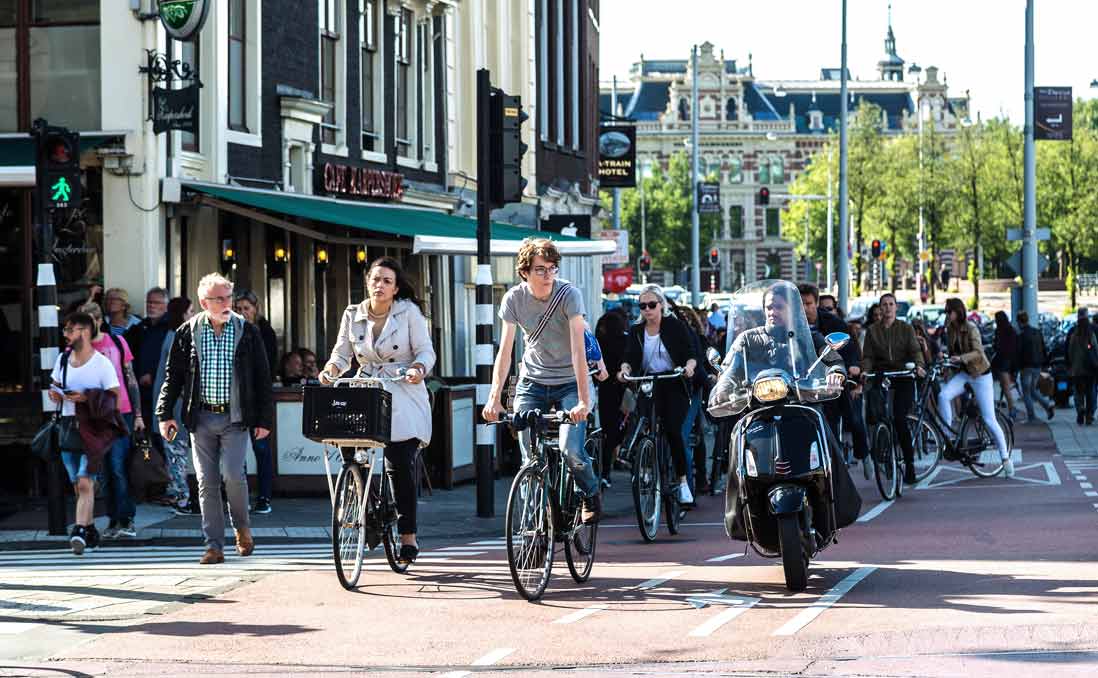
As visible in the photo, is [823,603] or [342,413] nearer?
[823,603]

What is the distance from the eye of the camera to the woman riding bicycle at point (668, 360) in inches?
575

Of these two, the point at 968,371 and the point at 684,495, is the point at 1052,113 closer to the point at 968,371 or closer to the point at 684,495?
the point at 968,371

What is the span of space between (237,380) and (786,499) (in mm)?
3525

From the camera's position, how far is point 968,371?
18.6m

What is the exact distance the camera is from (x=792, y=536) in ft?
33.1

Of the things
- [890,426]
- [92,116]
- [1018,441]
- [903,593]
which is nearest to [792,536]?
[903,593]

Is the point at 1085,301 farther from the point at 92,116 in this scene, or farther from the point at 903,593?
the point at 903,593

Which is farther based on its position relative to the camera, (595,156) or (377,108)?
(595,156)

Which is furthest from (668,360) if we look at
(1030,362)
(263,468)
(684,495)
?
(1030,362)

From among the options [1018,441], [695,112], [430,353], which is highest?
[695,112]

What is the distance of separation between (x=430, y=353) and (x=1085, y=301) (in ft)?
256

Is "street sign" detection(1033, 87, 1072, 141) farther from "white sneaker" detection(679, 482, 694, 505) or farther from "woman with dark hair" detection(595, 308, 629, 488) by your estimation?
"white sneaker" detection(679, 482, 694, 505)

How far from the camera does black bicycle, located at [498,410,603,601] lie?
9.99 metres

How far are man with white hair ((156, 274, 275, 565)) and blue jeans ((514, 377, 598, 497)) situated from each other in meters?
1.73
